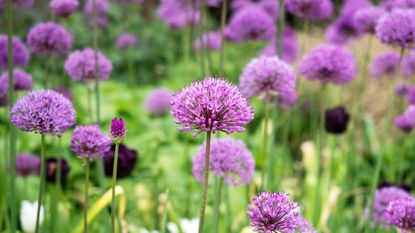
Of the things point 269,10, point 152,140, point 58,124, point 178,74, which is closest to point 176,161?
point 152,140

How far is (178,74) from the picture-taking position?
5.39 meters

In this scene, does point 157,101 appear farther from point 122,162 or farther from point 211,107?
point 211,107

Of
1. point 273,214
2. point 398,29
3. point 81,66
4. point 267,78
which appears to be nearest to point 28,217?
point 81,66

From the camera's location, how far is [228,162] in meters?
1.87

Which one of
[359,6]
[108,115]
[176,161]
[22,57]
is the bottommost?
[176,161]

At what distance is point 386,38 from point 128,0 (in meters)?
2.42

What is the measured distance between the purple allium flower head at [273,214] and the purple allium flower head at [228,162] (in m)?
0.78

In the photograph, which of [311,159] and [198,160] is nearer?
[198,160]

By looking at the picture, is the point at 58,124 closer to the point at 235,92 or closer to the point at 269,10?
the point at 235,92

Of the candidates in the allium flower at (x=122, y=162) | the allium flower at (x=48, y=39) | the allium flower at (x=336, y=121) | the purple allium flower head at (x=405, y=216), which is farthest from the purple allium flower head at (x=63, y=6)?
the purple allium flower head at (x=405, y=216)

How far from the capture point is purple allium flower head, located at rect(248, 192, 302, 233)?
1056 mm

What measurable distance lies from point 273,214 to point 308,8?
1821mm

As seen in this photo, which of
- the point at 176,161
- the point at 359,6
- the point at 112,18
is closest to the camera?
the point at 359,6

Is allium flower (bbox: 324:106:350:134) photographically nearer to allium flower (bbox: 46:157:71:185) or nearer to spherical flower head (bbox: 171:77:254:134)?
allium flower (bbox: 46:157:71:185)
